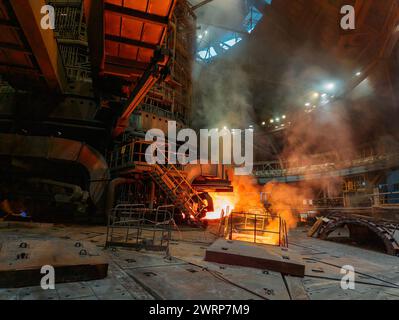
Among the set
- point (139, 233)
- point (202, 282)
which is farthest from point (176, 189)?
point (202, 282)

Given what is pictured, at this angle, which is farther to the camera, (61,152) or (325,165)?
(325,165)

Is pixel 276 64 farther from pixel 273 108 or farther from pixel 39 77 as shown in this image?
pixel 39 77

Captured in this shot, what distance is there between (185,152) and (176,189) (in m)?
5.11

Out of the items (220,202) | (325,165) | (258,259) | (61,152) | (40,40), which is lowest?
(258,259)

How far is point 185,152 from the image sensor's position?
1477 centimetres

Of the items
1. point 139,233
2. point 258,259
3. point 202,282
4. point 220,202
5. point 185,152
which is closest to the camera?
point 202,282

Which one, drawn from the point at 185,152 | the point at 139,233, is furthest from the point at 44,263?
the point at 185,152

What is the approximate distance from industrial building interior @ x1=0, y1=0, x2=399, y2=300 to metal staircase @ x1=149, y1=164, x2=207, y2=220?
0.06m

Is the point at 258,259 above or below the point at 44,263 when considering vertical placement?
below

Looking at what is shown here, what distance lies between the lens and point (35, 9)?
224 inches

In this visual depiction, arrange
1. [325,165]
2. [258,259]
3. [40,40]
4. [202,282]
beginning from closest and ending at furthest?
[202,282], [258,259], [40,40], [325,165]

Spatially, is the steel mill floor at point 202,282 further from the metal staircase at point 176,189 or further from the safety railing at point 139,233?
the metal staircase at point 176,189

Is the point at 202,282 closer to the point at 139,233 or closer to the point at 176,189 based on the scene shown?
the point at 139,233

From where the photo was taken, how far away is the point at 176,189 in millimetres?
9953
